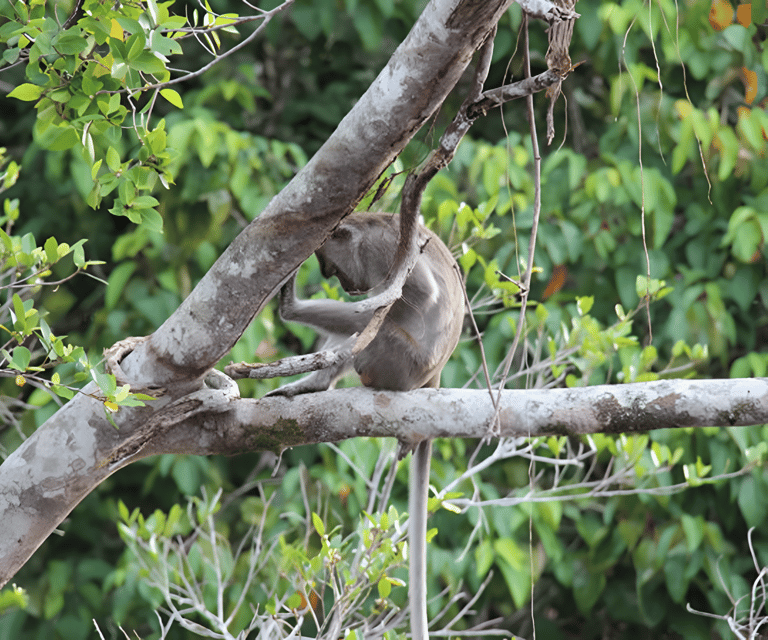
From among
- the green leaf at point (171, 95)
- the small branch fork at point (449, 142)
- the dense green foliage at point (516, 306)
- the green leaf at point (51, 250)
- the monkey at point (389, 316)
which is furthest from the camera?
the dense green foliage at point (516, 306)

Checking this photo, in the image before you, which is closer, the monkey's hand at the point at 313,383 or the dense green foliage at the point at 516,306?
the monkey's hand at the point at 313,383

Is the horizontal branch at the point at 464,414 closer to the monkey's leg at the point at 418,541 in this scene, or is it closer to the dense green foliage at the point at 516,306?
the monkey's leg at the point at 418,541

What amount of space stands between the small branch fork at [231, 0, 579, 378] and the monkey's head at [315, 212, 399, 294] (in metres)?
0.89

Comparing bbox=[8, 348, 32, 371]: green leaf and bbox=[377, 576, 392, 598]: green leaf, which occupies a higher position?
bbox=[8, 348, 32, 371]: green leaf

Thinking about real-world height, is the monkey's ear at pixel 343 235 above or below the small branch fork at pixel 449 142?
below

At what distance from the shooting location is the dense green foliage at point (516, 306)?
3.01m

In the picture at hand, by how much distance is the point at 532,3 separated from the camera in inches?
37.1

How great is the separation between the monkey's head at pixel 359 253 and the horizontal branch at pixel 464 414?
764 millimetres

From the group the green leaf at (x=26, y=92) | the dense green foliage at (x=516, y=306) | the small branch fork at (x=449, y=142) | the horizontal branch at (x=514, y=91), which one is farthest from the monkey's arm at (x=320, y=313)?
the horizontal branch at (x=514, y=91)

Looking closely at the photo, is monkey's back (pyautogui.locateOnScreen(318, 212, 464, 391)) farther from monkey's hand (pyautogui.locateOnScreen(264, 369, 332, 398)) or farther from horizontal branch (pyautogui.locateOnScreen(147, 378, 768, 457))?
horizontal branch (pyautogui.locateOnScreen(147, 378, 768, 457))

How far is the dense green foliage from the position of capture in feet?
9.87

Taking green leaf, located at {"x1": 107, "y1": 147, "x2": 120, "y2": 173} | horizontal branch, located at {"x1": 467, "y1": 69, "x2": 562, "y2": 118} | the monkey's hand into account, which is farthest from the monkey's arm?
horizontal branch, located at {"x1": 467, "y1": 69, "x2": 562, "y2": 118}

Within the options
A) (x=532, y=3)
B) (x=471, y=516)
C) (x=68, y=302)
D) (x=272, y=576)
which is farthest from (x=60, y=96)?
(x=68, y=302)

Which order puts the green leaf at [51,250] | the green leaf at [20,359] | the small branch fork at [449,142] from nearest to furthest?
1. the small branch fork at [449,142]
2. the green leaf at [20,359]
3. the green leaf at [51,250]
